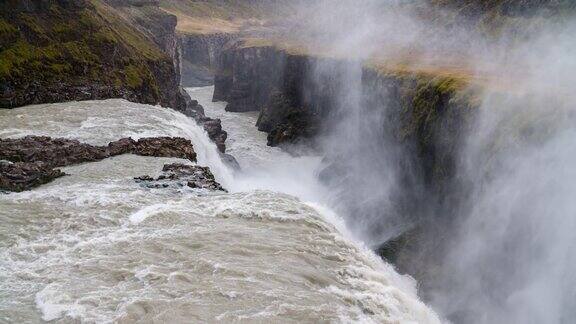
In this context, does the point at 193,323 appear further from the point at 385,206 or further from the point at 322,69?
the point at 322,69

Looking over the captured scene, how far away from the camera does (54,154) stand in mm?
34406

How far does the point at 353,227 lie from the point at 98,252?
2665 centimetres

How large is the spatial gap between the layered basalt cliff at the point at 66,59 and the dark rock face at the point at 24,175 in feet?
61.9

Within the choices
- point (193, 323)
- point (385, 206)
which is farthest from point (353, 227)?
point (193, 323)

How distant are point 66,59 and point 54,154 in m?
22.7

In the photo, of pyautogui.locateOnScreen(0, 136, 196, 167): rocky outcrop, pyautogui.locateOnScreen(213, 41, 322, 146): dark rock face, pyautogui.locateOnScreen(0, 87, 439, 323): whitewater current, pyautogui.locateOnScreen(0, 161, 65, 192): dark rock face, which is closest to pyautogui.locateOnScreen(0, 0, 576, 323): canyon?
pyautogui.locateOnScreen(0, 161, 65, 192): dark rock face

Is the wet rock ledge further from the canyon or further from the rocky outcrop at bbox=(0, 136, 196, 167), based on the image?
the canyon

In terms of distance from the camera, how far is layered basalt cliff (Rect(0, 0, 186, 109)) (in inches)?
1917

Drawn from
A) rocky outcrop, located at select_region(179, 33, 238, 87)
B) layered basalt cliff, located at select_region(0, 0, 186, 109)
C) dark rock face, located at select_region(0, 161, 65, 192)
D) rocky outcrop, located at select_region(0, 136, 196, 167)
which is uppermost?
rocky outcrop, located at select_region(179, 33, 238, 87)

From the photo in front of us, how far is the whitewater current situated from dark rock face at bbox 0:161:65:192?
2.54 feet

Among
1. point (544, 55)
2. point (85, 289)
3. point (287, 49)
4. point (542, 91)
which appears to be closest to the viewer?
point (85, 289)

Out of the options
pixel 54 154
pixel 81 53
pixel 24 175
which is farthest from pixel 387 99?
pixel 24 175

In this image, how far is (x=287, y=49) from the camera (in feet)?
285

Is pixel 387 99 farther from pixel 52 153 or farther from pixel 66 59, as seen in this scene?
pixel 66 59
